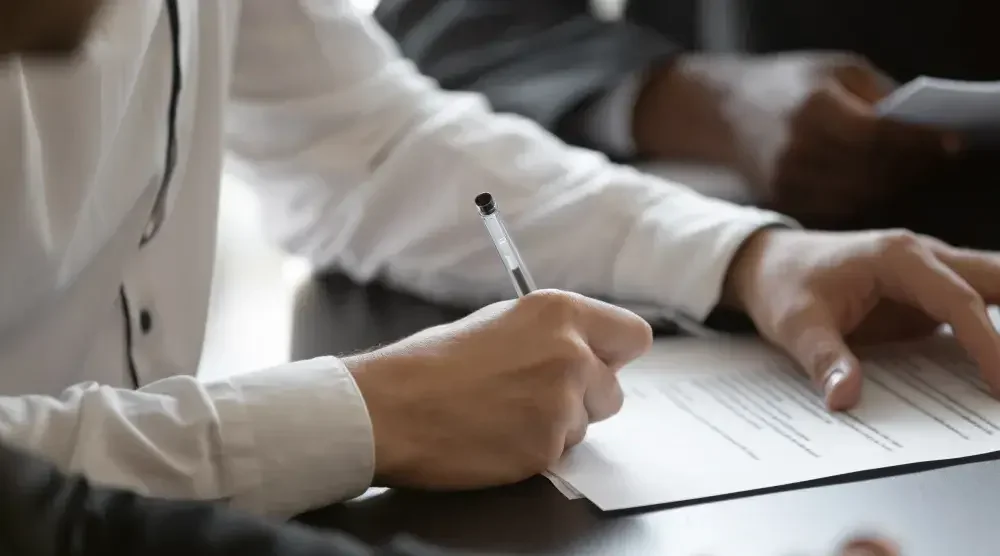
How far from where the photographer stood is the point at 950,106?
90 cm

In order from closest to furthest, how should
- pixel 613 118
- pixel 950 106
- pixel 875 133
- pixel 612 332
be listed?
1. pixel 612 332
2. pixel 950 106
3. pixel 875 133
4. pixel 613 118

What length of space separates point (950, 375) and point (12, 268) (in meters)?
0.59

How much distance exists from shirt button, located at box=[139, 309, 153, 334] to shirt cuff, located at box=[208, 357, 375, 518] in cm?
26

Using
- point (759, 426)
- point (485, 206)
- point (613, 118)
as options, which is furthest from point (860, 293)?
point (613, 118)

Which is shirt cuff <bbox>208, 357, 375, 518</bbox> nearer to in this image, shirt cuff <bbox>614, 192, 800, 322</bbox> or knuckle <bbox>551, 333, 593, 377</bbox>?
knuckle <bbox>551, 333, 593, 377</bbox>

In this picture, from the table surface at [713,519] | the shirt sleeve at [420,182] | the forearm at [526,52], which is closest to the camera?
the table surface at [713,519]

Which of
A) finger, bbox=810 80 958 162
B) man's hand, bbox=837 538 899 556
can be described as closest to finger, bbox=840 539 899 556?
man's hand, bbox=837 538 899 556

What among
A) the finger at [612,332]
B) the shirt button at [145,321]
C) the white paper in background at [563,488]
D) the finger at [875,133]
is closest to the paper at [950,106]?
the finger at [875,133]

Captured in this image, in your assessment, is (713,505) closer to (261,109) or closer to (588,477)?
(588,477)

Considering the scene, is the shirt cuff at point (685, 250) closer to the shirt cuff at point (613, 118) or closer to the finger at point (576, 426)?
the finger at point (576, 426)

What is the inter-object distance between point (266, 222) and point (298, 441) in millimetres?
564

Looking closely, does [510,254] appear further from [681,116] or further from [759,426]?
[681,116]

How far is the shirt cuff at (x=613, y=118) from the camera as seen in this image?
1.16 meters

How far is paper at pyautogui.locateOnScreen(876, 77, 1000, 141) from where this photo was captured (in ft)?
2.85
